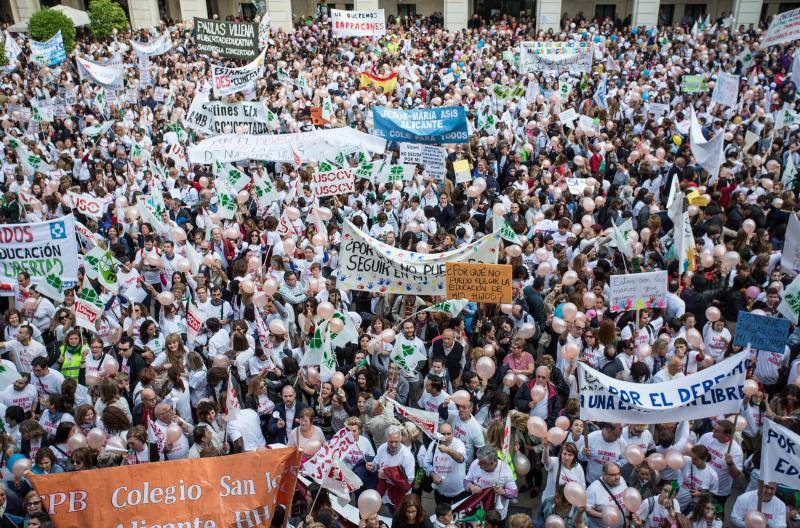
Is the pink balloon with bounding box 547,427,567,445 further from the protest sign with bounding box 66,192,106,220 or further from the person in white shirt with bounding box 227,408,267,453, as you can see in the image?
Answer: the protest sign with bounding box 66,192,106,220

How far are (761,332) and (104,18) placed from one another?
34105mm

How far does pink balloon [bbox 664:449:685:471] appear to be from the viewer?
18.1 ft

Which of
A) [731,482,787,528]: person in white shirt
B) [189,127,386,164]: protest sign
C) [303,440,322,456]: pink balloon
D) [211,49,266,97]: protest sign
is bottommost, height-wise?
[731,482,787,528]: person in white shirt

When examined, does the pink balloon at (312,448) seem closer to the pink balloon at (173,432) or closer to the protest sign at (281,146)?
the pink balloon at (173,432)

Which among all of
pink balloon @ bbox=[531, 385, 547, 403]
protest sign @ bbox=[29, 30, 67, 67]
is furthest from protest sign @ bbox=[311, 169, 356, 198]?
protest sign @ bbox=[29, 30, 67, 67]

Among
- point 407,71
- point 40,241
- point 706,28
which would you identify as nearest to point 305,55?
point 407,71

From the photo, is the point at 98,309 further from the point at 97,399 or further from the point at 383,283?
the point at 383,283

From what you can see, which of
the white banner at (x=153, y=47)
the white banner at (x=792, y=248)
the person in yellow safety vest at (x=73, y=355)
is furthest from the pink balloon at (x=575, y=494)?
the white banner at (x=153, y=47)

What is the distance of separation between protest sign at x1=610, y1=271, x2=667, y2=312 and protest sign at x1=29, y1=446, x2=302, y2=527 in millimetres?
4160

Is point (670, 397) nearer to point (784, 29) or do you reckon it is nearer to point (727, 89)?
point (727, 89)

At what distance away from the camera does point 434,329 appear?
7.99m

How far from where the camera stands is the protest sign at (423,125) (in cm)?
1316

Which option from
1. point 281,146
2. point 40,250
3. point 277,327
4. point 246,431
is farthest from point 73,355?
point 281,146

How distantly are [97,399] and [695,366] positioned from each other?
597 cm
